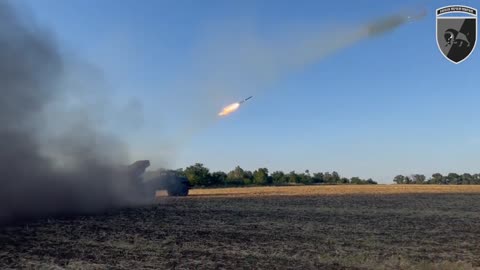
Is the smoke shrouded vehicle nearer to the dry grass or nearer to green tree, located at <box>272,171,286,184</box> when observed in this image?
the dry grass

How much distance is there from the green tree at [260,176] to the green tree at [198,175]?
12.6 metres

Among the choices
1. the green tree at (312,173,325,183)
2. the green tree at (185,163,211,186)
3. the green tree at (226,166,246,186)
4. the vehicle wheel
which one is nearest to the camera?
the vehicle wheel

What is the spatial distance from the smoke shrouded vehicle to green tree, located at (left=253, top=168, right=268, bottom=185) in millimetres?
41965

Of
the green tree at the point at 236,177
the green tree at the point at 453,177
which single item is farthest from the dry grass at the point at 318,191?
the green tree at the point at 453,177

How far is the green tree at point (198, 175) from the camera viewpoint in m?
66.8

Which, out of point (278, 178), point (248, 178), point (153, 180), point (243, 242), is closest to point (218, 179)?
point (248, 178)

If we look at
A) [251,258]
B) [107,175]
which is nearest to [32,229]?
[251,258]

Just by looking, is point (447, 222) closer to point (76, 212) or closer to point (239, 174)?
point (76, 212)

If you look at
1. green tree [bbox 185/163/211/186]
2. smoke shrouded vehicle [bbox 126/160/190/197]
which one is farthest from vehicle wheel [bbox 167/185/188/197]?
green tree [bbox 185/163/211/186]

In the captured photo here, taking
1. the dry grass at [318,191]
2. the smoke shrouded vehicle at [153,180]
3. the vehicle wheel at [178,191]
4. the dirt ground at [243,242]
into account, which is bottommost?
the dirt ground at [243,242]

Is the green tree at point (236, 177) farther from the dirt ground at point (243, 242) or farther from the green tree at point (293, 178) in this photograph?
the dirt ground at point (243, 242)

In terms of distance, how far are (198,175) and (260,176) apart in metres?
15.6

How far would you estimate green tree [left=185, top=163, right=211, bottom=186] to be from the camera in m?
66.8

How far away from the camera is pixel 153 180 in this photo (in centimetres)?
3309
